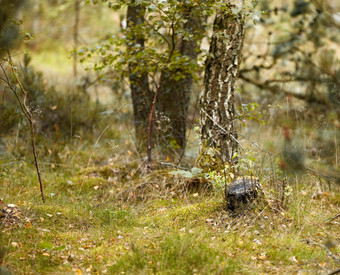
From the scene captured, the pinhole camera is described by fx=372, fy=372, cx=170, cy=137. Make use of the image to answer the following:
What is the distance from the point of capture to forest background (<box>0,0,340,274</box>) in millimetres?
2936

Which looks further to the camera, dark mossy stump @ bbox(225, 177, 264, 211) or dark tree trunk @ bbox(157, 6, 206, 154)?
dark tree trunk @ bbox(157, 6, 206, 154)

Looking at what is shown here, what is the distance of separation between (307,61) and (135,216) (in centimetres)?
454

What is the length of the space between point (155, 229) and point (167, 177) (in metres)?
1.13

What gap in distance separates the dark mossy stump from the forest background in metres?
0.10

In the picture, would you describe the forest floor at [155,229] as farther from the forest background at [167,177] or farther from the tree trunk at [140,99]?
the tree trunk at [140,99]

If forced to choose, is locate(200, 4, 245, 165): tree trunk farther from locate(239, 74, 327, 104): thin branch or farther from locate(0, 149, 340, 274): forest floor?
locate(239, 74, 327, 104): thin branch

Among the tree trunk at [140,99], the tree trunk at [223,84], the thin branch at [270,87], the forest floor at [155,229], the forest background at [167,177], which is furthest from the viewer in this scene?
the thin branch at [270,87]

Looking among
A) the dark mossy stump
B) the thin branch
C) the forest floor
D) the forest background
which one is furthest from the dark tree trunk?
the dark mossy stump

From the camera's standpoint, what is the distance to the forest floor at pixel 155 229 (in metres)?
2.81

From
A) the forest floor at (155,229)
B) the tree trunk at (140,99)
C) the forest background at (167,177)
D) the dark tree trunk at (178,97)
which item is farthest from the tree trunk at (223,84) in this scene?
the tree trunk at (140,99)

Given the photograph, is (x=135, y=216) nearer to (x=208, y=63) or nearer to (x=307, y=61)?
(x=208, y=63)

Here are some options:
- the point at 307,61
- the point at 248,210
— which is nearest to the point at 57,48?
the point at 307,61

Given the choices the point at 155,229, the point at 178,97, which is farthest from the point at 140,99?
the point at 155,229

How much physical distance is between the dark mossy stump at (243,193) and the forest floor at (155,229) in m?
0.10
